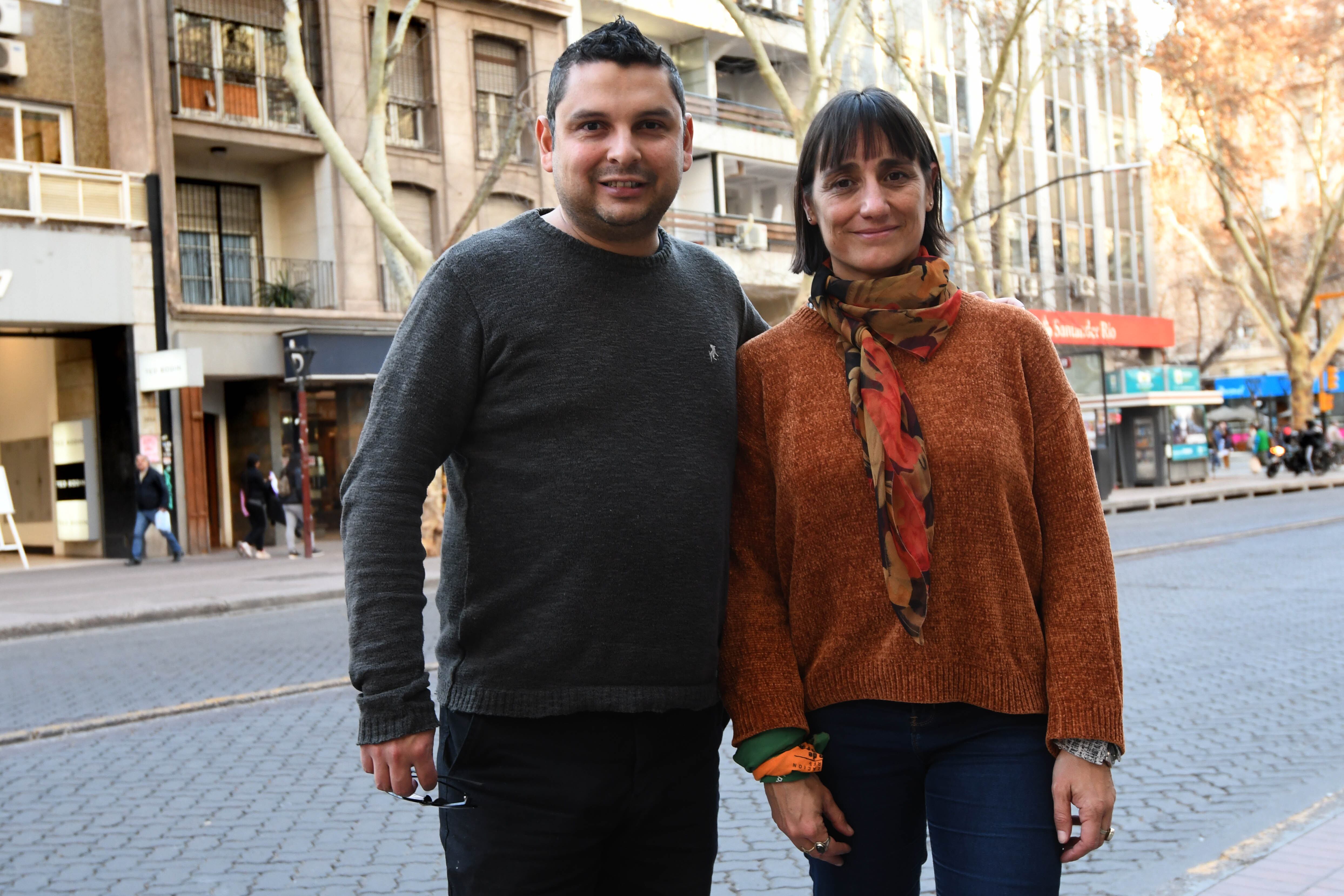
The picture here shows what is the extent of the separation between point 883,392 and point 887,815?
2.50 feet

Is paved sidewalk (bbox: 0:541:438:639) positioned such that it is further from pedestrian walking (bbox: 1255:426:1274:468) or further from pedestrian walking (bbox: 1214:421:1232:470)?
pedestrian walking (bbox: 1214:421:1232:470)

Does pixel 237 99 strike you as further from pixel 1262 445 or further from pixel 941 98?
pixel 1262 445

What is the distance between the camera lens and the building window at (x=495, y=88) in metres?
27.0

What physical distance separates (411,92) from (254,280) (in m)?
5.08

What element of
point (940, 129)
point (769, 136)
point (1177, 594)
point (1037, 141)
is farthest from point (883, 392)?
point (1037, 141)

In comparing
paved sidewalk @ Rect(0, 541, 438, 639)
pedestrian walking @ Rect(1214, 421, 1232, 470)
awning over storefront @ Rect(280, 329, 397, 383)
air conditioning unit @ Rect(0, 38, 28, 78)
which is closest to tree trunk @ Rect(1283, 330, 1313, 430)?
pedestrian walking @ Rect(1214, 421, 1232, 470)

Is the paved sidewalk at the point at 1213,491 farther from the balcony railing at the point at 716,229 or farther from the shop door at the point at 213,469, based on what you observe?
the shop door at the point at 213,469

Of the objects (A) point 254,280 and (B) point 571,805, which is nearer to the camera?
(B) point 571,805

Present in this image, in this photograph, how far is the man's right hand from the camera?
7.07 ft

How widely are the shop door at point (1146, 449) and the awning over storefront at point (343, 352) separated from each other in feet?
64.1

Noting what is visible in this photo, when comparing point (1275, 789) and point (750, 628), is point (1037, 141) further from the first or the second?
point (750, 628)

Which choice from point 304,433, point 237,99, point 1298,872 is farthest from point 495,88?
point 1298,872

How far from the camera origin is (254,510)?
20.8 metres

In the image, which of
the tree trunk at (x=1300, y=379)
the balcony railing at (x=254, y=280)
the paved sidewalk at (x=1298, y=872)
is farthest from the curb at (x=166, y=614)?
the tree trunk at (x=1300, y=379)
